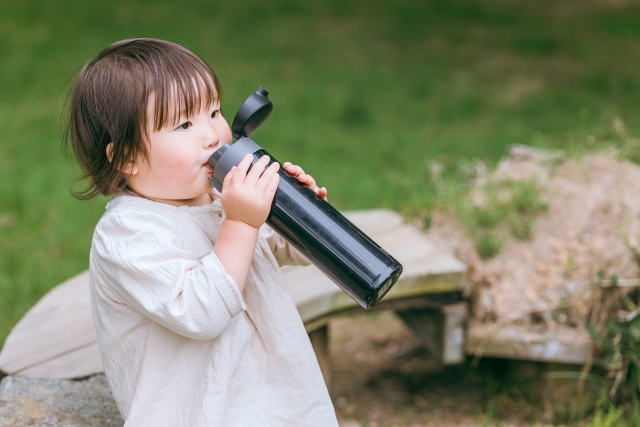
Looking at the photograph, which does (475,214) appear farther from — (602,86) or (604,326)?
(602,86)

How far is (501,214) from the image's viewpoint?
319cm

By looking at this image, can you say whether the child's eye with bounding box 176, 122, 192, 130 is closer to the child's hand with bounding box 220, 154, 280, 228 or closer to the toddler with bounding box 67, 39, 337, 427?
the toddler with bounding box 67, 39, 337, 427

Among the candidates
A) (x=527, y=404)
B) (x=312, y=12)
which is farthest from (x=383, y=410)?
(x=312, y=12)

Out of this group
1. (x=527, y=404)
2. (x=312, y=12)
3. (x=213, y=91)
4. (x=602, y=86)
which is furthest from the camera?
(x=312, y=12)

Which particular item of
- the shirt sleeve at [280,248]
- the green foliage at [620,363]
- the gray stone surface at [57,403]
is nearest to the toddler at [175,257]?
the shirt sleeve at [280,248]

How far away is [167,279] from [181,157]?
285 mm

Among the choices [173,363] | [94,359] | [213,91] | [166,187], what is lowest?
[94,359]

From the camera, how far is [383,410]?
3.04 meters

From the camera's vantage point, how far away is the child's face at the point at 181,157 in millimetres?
1564

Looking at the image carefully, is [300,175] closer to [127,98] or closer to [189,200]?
[189,200]

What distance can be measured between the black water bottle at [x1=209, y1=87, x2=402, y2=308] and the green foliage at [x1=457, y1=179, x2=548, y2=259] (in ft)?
5.13

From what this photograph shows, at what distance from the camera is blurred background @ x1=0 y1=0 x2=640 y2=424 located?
4.43m

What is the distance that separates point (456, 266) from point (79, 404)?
4.81 feet

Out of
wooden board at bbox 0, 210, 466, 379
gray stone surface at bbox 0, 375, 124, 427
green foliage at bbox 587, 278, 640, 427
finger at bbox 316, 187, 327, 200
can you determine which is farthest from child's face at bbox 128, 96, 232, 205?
green foliage at bbox 587, 278, 640, 427
